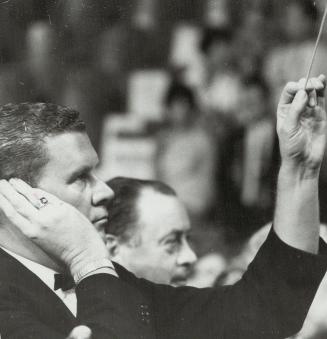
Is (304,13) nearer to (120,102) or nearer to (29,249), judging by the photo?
(120,102)

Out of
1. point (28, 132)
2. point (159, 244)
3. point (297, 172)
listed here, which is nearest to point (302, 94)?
point (297, 172)

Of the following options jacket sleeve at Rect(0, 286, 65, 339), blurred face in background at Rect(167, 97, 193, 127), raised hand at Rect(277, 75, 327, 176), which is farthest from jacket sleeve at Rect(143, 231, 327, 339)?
blurred face in background at Rect(167, 97, 193, 127)

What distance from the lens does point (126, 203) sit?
1331 mm

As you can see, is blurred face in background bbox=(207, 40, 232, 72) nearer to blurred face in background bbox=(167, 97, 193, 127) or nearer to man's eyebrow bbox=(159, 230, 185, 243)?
blurred face in background bbox=(167, 97, 193, 127)

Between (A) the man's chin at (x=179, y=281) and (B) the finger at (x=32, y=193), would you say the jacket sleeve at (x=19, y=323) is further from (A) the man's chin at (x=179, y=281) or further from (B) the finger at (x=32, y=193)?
(A) the man's chin at (x=179, y=281)

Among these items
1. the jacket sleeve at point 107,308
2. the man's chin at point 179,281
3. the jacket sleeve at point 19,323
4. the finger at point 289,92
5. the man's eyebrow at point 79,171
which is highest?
the finger at point 289,92

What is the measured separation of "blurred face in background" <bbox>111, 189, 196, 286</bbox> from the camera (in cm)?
126

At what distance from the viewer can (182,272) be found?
128cm

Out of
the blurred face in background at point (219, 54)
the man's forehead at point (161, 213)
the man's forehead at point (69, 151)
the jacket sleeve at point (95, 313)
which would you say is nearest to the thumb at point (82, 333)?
the jacket sleeve at point (95, 313)

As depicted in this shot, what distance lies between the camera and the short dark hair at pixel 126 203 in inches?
51.2

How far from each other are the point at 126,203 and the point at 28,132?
1.39 ft

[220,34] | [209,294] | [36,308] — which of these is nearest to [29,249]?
[36,308]

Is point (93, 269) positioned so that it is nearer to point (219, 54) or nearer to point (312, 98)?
point (312, 98)

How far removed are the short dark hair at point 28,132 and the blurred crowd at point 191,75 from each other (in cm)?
9
